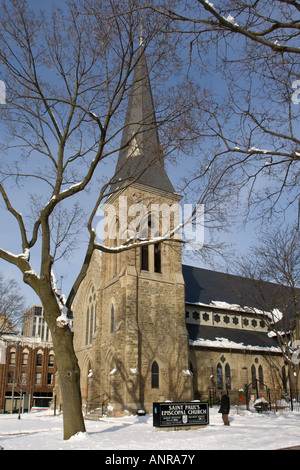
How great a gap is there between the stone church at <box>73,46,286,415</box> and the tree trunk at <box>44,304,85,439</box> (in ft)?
38.7

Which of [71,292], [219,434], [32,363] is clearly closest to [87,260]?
[71,292]

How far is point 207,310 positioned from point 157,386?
884cm

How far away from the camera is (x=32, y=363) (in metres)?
63.4

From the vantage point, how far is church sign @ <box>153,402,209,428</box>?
13.0 m

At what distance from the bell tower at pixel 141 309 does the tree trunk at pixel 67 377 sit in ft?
37.5

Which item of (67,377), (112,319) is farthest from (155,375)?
Answer: (67,377)

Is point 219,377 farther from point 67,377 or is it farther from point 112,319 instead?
point 67,377

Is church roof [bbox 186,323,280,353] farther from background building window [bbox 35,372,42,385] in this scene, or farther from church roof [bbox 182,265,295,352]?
background building window [bbox 35,372,42,385]

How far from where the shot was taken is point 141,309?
2583cm

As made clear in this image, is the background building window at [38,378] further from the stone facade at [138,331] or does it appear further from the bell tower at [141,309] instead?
the bell tower at [141,309]

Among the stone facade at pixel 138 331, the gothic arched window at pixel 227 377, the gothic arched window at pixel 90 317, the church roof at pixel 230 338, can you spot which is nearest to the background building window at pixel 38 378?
the gothic arched window at pixel 90 317

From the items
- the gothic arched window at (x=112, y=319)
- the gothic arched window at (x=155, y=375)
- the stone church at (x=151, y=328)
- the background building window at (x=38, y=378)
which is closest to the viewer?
the stone church at (x=151, y=328)

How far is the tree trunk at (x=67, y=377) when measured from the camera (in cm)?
1066

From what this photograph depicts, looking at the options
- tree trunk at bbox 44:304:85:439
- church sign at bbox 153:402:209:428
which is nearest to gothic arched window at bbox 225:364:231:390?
church sign at bbox 153:402:209:428
